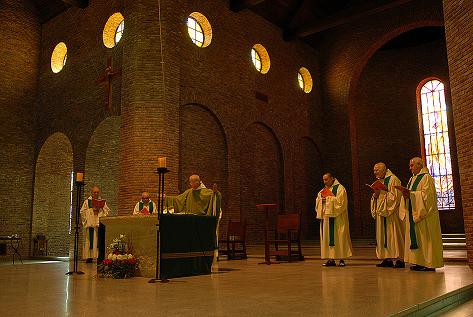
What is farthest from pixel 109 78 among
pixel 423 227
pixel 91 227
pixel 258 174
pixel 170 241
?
pixel 423 227

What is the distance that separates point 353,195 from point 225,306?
1540 cm

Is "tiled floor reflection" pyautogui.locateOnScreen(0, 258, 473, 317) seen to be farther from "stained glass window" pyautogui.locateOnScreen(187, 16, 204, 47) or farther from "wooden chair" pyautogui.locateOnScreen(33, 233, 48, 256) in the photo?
"wooden chair" pyautogui.locateOnScreen(33, 233, 48, 256)

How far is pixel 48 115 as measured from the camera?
16734mm

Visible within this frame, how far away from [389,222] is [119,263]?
4.90 m

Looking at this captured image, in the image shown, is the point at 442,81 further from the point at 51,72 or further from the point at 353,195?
the point at 51,72

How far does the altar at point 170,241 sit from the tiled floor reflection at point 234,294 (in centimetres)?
36

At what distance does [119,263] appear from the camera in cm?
723

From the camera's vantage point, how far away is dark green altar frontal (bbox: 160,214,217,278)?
7168 mm

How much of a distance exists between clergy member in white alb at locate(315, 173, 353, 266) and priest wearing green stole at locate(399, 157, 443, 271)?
4.99 ft

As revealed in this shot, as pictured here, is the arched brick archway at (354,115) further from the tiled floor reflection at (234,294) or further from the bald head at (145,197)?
the tiled floor reflection at (234,294)

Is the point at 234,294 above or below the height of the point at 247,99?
below

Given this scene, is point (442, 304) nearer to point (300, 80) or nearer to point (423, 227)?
point (423, 227)

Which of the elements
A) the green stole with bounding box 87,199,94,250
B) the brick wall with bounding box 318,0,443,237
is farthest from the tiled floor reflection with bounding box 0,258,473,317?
the brick wall with bounding box 318,0,443,237

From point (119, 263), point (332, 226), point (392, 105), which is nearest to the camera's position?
point (119, 263)
